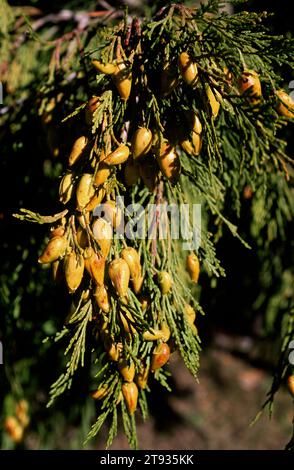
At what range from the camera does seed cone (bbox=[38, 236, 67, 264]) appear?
901mm

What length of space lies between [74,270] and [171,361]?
519mm

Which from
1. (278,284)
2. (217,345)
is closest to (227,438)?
(217,345)

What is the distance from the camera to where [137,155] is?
3.01ft

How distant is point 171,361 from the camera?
130cm

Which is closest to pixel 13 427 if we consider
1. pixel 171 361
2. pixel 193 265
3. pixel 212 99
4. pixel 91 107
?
pixel 171 361

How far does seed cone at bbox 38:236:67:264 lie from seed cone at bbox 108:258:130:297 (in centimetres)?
9

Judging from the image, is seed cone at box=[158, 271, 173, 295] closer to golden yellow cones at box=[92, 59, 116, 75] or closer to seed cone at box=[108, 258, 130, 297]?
seed cone at box=[108, 258, 130, 297]

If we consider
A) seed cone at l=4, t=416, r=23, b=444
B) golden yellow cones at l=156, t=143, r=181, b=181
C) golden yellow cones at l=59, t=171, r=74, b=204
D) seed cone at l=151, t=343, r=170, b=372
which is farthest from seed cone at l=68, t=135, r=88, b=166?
seed cone at l=4, t=416, r=23, b=444

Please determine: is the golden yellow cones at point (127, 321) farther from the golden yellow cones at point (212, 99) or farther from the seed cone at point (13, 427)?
the seed cone at point (13, 427)

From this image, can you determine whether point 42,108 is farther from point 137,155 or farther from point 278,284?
point 278,284

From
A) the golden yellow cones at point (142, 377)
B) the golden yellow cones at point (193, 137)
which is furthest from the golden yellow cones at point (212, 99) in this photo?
the golden yellow cones at point (142, 377)

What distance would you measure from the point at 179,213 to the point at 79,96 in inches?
16.9

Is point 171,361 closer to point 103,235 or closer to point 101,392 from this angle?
point 101,392

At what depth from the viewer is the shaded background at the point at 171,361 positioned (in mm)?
1462
